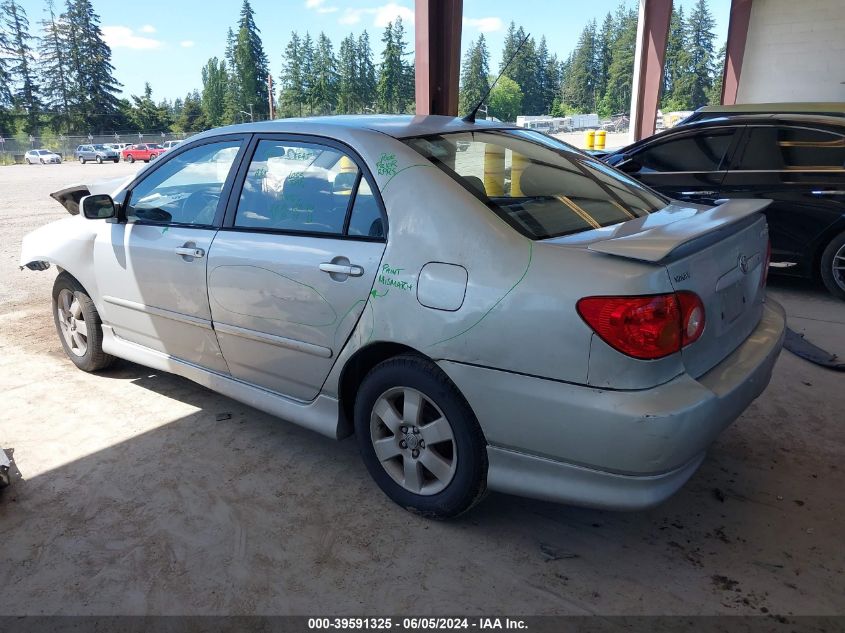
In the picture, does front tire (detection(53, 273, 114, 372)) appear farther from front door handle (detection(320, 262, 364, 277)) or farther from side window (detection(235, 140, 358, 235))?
front door handle (detection(320, 262, 364, 277))

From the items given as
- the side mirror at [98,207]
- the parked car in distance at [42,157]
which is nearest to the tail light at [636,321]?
the side mirror at [98,207]

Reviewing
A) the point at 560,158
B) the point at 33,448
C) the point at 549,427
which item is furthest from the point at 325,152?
the point at 33,448

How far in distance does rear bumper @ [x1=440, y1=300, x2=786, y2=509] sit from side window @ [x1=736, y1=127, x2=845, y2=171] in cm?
442

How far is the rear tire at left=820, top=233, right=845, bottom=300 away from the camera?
5.75m

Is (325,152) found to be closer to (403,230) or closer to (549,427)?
(403,230)

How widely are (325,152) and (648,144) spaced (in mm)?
4870

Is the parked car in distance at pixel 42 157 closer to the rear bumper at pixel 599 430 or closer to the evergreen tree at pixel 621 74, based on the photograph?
the rear bumper at pixel 599 430

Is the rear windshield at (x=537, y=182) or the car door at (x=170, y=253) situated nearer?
the rear windshield at (x=537, y=182)

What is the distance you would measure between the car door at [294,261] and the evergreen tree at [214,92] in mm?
103490

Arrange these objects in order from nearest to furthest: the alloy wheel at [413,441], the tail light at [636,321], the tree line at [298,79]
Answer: the tail light at [636,321] < the alloy wheel at [413,441] < the tree line at [298,79]

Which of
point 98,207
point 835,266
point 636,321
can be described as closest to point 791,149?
point 835,266

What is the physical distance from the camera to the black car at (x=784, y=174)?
574cm

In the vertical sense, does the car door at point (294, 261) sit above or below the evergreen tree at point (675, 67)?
below

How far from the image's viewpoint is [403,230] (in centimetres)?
250
